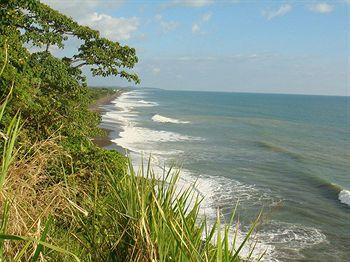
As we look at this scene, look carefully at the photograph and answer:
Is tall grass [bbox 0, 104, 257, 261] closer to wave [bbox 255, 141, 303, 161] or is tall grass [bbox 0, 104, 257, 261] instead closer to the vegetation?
the vegetation

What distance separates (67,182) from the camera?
15.9 feet

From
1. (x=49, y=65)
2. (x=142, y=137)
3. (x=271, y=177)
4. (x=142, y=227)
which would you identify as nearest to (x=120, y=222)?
(x=142, y=227)

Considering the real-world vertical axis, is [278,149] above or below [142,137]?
below

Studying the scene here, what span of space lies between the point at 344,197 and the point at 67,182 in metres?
19.6

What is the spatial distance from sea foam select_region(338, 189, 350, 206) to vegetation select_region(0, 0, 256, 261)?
1240cm

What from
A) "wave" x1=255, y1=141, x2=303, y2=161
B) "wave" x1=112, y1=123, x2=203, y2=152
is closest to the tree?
"wave" x1=112, y1=123, x2=203, y2=152

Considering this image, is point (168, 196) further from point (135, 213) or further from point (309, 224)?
point (309, 224)

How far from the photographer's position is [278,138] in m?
45.4

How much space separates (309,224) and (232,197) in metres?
4.04

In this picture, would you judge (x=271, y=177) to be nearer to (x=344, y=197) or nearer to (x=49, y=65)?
(x=344, y=197)

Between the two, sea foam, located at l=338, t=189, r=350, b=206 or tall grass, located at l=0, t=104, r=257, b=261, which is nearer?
tall grass, located at l=0, t=104, r=257, b=261

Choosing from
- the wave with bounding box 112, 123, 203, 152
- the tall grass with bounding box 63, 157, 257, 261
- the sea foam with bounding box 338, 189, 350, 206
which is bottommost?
the sea foam with bounding box 338, 189, 350, 206

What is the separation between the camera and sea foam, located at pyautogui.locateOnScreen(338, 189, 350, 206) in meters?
21.1

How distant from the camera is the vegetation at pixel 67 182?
2998 millimetres
